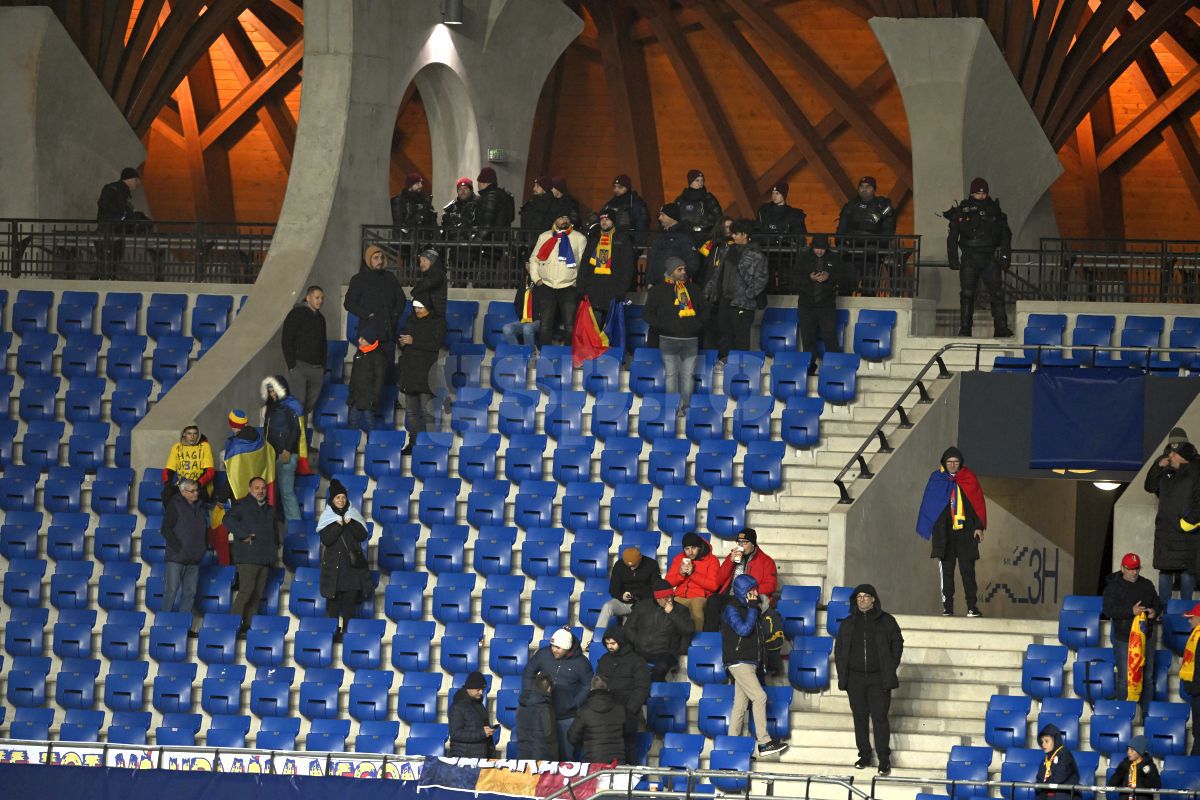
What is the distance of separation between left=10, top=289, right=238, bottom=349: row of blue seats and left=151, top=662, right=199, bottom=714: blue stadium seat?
4980mm

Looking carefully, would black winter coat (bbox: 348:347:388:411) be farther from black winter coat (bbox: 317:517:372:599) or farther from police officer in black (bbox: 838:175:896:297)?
police officer in black (bbox: 838:175:896:297)

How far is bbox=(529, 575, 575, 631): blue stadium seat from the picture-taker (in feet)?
55.2

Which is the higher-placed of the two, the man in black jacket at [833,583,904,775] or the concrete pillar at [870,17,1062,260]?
the concrete pillar at [870,17,1062,260]

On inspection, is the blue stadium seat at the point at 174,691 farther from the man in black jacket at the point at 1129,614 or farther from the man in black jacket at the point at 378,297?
the man in black jacket at the point at 1129,614

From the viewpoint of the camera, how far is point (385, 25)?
72.3 feet

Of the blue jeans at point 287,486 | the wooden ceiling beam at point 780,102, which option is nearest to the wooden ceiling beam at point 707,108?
the wooden ceiling beam at point 780,102

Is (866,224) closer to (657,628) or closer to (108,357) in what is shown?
(657,628)

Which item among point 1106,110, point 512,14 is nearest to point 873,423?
point 512,14

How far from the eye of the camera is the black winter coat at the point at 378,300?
1925 centimetres

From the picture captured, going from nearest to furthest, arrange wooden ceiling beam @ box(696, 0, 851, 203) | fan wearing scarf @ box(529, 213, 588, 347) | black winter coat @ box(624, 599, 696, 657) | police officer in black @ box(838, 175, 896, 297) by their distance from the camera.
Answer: black winter coat @ box(624, 599, 696, 657) < fan wearing scarf @ box(529, 213, 588, 347) < police officer in black @ box(838, 175, 896, 297) < wooden ceiling beam @ box(696, 0, 851, 203)

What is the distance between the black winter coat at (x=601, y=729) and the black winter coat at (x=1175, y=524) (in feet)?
15.0

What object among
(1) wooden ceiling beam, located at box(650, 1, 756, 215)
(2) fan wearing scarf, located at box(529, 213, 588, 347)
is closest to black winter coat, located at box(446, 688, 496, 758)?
(2) fan wearing scarf, located at box(529, 213, 588, 347)

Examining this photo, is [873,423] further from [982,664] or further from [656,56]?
[656,56]

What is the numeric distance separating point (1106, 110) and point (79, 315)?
16481 mm
